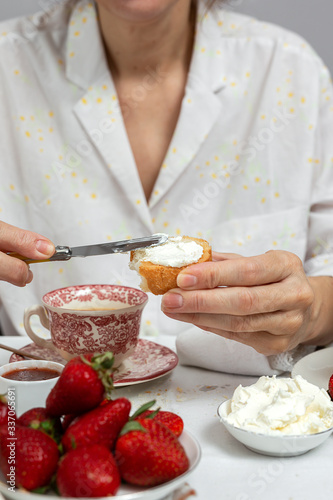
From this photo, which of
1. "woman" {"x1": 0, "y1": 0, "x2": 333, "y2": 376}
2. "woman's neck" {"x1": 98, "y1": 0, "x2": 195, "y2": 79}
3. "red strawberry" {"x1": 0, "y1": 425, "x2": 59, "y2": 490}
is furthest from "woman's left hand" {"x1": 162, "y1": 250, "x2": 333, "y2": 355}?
"woman's neck" {"x1": 98, "y1": 0, "x2": 195, "y2": 79}

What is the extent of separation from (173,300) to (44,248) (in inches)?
9.6

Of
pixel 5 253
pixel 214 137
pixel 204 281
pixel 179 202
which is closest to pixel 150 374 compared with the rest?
pixel 204 281

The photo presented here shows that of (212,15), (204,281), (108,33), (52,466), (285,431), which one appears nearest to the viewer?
(52,466)

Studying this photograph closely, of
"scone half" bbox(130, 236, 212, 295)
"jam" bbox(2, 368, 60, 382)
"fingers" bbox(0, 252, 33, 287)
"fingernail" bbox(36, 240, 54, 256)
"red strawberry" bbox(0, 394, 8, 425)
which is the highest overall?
"fingernail" bbox(36, 240, 54, 256)

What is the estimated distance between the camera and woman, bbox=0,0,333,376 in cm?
160

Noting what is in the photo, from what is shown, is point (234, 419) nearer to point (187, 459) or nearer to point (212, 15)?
point (187, 459)

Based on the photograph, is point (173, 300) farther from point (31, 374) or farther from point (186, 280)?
point (31, 374)

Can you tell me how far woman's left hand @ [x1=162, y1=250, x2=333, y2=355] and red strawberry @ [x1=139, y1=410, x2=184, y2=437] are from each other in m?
0.19

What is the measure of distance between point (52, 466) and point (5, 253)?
471 millimetres

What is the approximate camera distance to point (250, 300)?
949 mm

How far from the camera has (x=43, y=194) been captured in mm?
1640

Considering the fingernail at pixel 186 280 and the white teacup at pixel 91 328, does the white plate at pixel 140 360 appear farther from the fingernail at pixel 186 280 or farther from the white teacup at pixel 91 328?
the fingernail at pixel 186 280

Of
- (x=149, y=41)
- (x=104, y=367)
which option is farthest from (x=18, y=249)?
(x=149, y=41)

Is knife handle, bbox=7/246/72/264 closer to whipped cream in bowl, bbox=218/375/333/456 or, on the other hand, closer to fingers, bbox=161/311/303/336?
fingers, bbox=161/311/303/336
